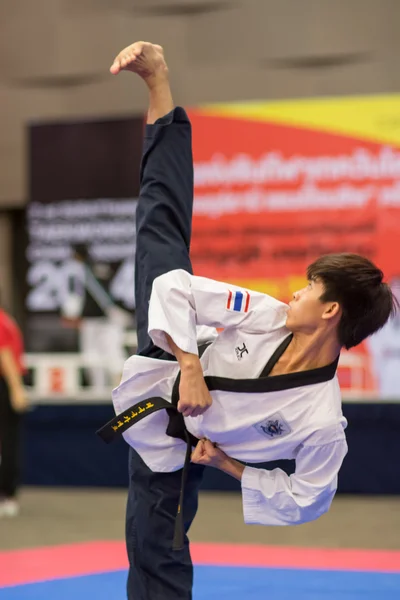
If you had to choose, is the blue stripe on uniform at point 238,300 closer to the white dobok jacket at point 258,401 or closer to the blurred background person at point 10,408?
the white dobok jacket at point 258,401

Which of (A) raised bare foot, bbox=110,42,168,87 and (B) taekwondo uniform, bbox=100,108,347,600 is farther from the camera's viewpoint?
(A) raised bare foot, bbox=110,42,168,87

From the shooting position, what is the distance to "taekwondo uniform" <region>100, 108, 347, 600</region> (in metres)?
2.29

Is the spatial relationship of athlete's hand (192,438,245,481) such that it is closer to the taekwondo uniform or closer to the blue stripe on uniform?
the taekwondo uniform

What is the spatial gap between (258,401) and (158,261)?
512mm

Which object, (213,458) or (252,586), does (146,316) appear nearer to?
(213,458)

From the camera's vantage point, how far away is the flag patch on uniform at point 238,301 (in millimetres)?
2336

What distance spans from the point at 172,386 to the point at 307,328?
0.40 meters

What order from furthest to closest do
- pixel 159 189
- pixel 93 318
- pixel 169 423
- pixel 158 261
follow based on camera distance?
1. pixel 93 318
2. pixel 159 189
3. pixel 158 261
4. pixel 169 423

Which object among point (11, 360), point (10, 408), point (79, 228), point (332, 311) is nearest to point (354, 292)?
point (332, 311)

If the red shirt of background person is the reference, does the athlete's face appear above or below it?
above

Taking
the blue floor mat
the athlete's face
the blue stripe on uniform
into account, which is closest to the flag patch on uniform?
the blue stripe on uniform

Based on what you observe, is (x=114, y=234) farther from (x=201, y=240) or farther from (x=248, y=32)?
(x=248, y=32)

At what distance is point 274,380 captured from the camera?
230 centimetres

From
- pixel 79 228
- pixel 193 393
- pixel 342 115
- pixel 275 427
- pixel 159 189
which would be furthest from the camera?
pixel 79 228
